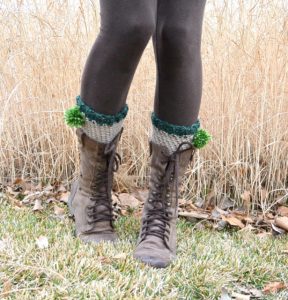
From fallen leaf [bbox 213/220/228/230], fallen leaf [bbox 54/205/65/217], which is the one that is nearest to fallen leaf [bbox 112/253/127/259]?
fallen leaf [bbox 54/205/65/217]

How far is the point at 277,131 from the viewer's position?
2.26 m

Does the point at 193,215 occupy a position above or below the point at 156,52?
below

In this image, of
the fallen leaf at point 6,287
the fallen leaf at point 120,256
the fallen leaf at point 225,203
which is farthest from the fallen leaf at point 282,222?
the fallen leaf at point 6,287

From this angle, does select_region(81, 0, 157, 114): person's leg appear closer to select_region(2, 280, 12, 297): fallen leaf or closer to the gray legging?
the gray legging

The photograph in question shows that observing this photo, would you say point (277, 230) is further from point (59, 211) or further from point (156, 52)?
point (156, 52)

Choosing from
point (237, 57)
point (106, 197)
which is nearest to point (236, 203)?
point (237, 57)

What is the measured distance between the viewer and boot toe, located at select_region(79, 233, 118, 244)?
161 centimetres

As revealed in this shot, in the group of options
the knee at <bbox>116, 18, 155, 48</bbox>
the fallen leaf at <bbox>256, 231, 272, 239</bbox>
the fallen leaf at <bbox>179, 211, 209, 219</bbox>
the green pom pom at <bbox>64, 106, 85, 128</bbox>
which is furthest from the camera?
the fallen leaf at <bbox>179, 211, 209, 219</bbox>

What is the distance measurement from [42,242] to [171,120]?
0.49 m

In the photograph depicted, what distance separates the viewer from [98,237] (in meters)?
1.63

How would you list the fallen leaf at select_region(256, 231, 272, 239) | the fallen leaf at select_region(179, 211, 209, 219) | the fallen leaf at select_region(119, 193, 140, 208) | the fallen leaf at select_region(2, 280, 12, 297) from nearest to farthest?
the fallen leaf at select_region(2, 280, 12, 297) < the fallen leaf at select_region(256, 231, 272, 239) < the fallen leaf at select_region(179, 211, 209, 219) < the fallen leaf at select_region(119, 193, 140, 208)

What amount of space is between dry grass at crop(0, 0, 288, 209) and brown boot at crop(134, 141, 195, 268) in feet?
2.01

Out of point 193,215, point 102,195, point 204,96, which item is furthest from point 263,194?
point 102,195

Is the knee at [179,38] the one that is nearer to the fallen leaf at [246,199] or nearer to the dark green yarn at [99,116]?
the dark green yarn at [99,116]
